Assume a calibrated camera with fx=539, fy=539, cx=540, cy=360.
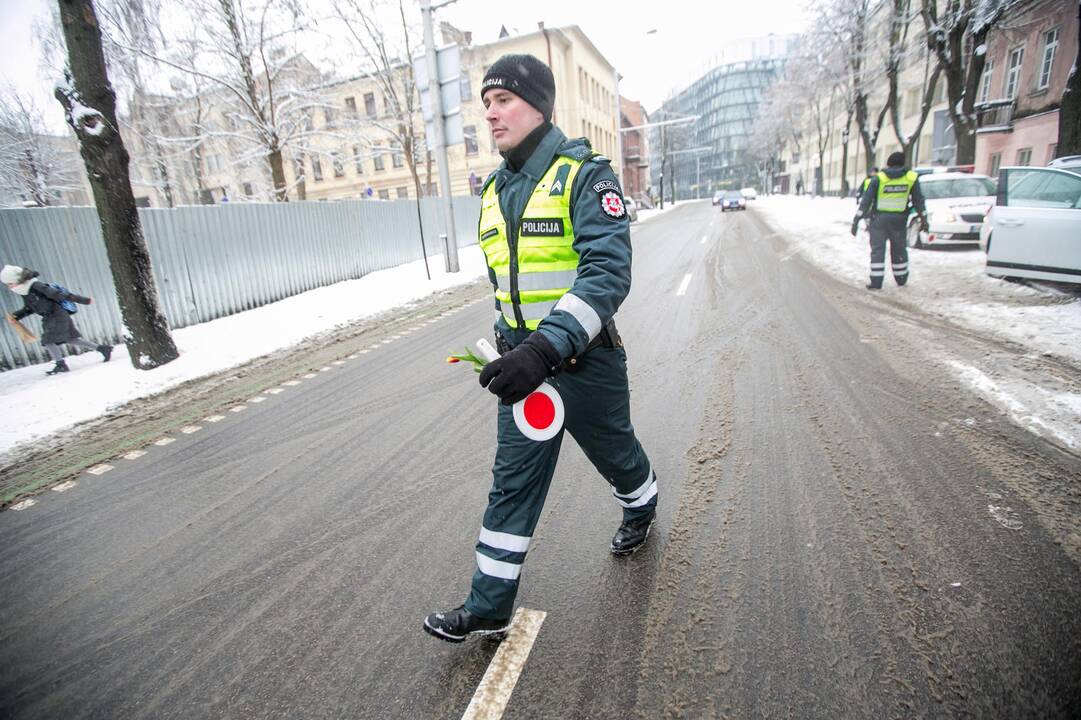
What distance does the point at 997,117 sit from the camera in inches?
951

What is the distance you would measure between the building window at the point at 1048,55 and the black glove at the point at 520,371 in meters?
30.0

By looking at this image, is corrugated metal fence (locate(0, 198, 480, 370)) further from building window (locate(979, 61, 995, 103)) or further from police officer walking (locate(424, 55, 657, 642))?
building window (locate(979, 61, 995, 103))

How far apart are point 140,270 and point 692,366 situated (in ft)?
23.5

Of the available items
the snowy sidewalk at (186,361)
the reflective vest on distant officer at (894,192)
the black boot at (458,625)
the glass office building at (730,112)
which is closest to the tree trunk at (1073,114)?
the reflective vest on distant officer at (894,192)

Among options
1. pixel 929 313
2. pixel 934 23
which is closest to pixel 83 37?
pixel 929 313

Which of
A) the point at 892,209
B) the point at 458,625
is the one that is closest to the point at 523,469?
the point at 458,625

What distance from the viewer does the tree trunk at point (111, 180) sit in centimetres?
650

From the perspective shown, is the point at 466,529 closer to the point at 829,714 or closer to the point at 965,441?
the point at 829,714

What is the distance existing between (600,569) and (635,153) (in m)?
70.8

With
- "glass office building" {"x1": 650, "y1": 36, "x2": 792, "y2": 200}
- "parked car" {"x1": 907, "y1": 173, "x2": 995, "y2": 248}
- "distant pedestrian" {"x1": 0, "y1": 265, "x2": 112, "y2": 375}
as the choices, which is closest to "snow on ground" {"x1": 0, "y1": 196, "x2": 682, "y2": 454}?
"distant pedestrian" {"x1": 0, "y1": 265, "x2": 112, "y2": 375}

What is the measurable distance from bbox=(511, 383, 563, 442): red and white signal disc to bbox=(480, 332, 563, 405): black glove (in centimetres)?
27

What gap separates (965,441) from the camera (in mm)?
3363

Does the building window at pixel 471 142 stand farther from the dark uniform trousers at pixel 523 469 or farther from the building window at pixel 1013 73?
the dark uniform trousers at pixel 523 469

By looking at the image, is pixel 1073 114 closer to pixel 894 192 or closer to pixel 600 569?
pixel 894 192
